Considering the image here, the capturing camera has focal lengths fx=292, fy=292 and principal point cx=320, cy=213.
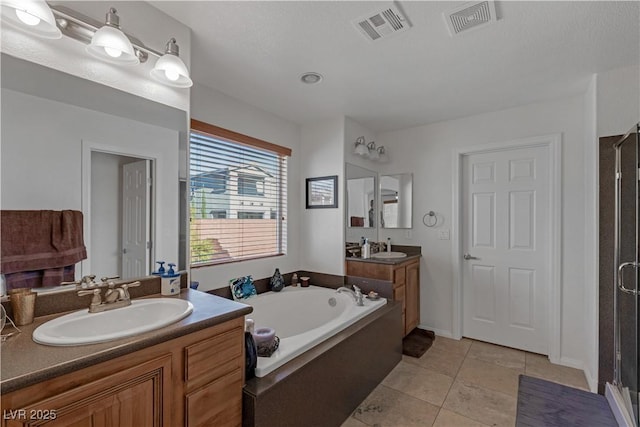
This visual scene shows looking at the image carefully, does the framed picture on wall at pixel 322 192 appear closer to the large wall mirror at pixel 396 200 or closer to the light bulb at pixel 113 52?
the large wall mirror at pixel 396 200

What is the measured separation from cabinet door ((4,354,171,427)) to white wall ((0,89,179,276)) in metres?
0.67

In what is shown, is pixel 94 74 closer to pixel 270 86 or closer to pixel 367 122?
pixel 270 86

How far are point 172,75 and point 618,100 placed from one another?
9.81ft

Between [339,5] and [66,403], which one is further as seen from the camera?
[339,5]

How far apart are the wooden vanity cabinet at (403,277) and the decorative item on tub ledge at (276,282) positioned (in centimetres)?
70

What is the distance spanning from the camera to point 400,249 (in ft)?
11.7

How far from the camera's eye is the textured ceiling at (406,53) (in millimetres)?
1562

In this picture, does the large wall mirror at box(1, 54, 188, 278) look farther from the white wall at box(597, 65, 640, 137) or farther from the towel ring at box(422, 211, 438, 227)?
the white wall at box(597, 65, 640, 137)

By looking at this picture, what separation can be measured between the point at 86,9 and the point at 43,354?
1.46 meters

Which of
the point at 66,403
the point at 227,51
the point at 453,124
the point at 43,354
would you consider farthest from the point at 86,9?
the point at 453,124

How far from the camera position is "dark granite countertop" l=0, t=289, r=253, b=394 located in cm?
81

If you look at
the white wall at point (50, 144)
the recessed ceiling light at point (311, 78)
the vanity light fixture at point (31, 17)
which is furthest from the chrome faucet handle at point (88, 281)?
the recessed ceiling light at point (311, 78)

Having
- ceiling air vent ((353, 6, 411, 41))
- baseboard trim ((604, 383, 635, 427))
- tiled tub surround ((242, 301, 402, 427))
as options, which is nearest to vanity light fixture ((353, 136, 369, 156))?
ceiling air vent ((353, 6, 411, 41))

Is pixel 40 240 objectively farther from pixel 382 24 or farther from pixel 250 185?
pixel 382 24
